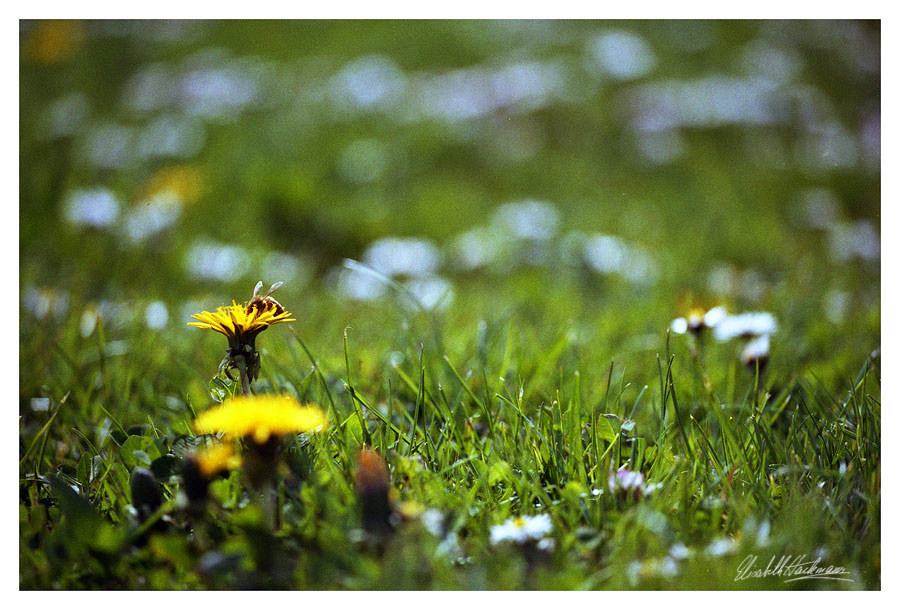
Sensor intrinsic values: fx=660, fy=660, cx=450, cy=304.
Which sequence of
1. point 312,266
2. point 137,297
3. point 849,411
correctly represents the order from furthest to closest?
1. point 312,266
2. point 137,297
3. point 849,411

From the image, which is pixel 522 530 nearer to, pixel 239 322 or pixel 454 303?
pixel 239 322

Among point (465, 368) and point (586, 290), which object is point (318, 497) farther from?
point (586, 290)

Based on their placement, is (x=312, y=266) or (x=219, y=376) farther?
(x=312, y=266)

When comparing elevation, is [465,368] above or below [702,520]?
above
